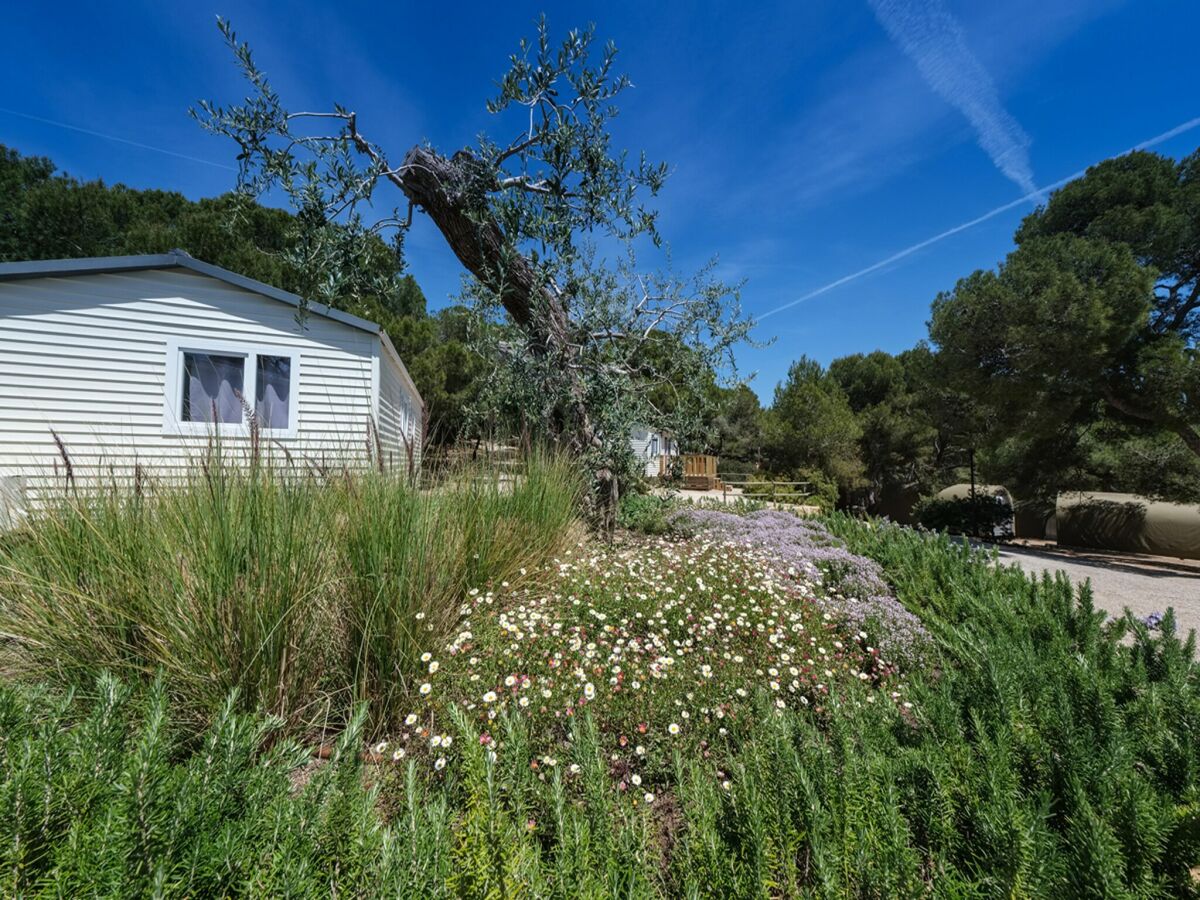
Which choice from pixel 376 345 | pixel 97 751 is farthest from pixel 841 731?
pixel 376 345

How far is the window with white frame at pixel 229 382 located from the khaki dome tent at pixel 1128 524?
1662cm

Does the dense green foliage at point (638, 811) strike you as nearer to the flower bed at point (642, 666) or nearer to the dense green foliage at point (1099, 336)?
the flower bed at point (642, 666)

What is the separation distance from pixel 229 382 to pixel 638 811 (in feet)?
25.1

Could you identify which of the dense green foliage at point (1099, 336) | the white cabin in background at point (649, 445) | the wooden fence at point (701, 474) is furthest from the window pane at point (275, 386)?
the wooden fence at point (701, 474)

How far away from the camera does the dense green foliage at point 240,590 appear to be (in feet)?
5.12

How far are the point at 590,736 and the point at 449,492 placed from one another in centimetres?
175

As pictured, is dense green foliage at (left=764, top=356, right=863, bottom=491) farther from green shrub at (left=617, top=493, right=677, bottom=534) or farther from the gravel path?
green shrub at (left=617, top=493, right=677, bottom=534)

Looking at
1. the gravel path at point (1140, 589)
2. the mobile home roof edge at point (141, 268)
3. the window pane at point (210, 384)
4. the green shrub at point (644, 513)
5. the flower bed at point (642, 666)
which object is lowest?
the gravel path at point (1140, 589)

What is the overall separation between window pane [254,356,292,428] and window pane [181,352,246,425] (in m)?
0.23

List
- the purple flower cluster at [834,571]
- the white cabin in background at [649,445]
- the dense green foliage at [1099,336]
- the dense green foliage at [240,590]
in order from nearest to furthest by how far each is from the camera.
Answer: the dense green foliage at [240,590], the purple flower cluster at [834,571], the white cabin in background at [649,445], the dense green foliage at [1099,336]

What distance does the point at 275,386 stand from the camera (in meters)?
6.66

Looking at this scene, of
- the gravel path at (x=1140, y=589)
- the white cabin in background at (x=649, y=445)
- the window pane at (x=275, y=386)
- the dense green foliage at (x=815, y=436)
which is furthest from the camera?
the dense green foliage at (x=815, y=436)

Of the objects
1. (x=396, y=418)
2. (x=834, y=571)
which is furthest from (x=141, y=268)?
(x=834, y=571)

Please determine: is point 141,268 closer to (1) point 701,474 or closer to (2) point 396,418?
(2) point 396,418
